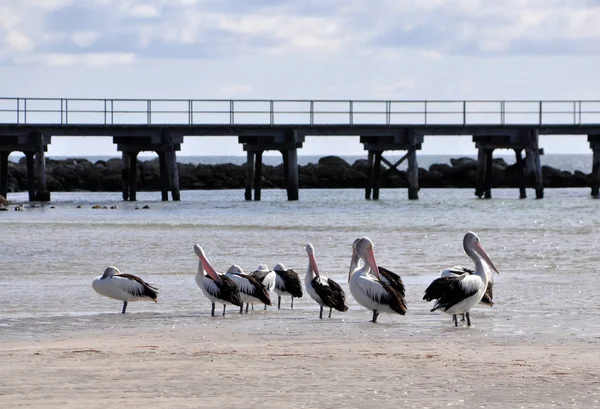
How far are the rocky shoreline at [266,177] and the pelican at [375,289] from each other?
70793mm

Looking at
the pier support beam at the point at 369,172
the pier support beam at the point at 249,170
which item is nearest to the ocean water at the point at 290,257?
the pier support beam at the point at 249,170

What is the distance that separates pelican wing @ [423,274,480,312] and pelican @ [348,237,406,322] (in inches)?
16.3

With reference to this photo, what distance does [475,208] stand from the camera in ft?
173

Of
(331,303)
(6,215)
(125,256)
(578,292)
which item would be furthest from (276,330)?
(6,215)

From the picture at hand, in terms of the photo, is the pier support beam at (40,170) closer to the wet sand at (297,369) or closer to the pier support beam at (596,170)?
the pier support beam at (596,170)

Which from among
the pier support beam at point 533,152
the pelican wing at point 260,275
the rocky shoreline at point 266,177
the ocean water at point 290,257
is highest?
the pier support beam at point 533,152

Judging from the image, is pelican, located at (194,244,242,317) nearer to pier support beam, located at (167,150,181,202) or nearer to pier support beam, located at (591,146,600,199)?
pier support beam, located at (167,150,181,202)

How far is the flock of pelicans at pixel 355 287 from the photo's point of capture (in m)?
14.3

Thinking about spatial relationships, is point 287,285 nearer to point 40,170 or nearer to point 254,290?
point 254,290

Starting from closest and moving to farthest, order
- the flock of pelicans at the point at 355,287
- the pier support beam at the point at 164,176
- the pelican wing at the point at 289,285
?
the flock of pelicans at the point at 355,287 → the pelican wing at the point at 289,285 → the pier support beam at the point at 164,176

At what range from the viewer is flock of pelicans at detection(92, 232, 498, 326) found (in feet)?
47.1

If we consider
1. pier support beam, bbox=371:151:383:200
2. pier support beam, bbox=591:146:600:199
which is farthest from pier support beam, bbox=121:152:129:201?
pier support beam, bbox=591:146:600:199

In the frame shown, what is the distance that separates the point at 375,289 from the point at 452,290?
98cm

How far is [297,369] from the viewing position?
10719 millimetres
